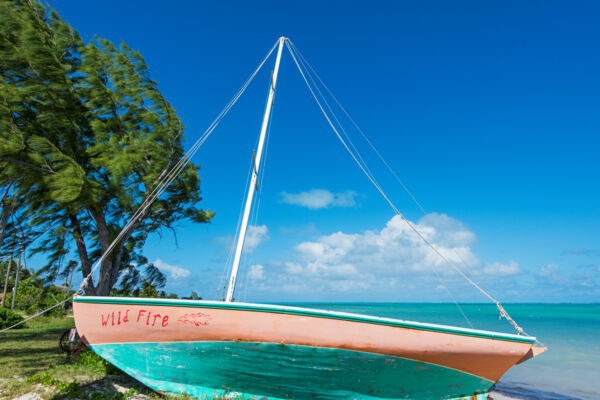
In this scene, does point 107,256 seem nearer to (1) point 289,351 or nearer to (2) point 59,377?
(2) point 59,377

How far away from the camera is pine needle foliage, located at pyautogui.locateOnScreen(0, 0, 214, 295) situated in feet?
24.0

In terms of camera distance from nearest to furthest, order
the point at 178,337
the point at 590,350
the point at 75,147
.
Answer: the point at 178,337, the point at 75,147, the point at 590,350

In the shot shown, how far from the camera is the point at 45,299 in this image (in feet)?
70.3

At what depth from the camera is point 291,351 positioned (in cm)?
451

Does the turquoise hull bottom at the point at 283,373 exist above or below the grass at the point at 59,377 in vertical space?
above

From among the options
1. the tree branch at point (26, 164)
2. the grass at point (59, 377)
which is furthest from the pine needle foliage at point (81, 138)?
the grass at point (59, 377)

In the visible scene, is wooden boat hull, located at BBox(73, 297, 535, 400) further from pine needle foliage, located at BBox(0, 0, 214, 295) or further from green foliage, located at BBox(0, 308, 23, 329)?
green foliage, located at BBox(0, 308, 23, 329)

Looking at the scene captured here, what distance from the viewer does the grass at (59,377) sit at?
508 cm

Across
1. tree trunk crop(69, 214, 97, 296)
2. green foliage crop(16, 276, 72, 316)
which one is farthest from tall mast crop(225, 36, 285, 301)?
green foliage crop(16, 276, 72, 316)

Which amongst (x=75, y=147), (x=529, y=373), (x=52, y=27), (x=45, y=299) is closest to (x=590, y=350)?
(x=529, y=373)

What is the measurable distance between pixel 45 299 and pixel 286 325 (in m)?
23.9

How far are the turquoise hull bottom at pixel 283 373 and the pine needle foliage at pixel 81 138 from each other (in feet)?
15.2

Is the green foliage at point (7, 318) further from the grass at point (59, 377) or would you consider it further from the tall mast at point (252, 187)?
the tall mast at point (252, 187)

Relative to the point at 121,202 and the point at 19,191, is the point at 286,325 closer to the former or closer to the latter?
the point at 121,202
